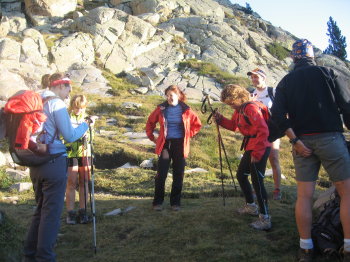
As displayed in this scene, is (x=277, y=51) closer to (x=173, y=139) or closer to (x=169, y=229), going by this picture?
(x=173, y=139)

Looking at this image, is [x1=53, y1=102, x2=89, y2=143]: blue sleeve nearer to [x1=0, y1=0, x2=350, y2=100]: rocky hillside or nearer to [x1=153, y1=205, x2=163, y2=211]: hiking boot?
[x1=153, y1=205, x2=163, y2=211]: hiking boot

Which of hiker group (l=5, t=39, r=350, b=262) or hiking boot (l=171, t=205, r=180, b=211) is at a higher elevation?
hiker group (l=5, t=39, r=350, b=262)

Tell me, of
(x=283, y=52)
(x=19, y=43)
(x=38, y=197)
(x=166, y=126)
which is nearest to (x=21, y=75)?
(x=19, y=43)

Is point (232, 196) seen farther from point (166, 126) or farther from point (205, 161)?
point (205, 161)

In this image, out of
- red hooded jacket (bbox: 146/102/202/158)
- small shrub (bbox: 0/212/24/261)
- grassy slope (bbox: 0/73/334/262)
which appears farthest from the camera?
red hooded jacket (bbox: 146/102/202/158)

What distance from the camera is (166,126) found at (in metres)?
7.72

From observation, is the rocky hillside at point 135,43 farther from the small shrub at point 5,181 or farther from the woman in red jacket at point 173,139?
the woman in red jacket at point 173,139

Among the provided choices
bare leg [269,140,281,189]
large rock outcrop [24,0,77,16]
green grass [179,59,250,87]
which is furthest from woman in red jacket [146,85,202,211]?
large rock outcrop [24,0,77,16]

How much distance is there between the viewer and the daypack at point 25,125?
436cm

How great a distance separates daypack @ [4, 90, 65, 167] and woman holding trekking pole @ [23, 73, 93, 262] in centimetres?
16

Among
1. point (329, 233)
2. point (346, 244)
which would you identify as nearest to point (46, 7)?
point (329, 233)

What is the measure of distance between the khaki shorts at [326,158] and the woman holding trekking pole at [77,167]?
408 centimetres

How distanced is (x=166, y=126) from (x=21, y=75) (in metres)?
22.4

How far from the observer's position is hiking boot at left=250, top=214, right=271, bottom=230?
6.10 metres
